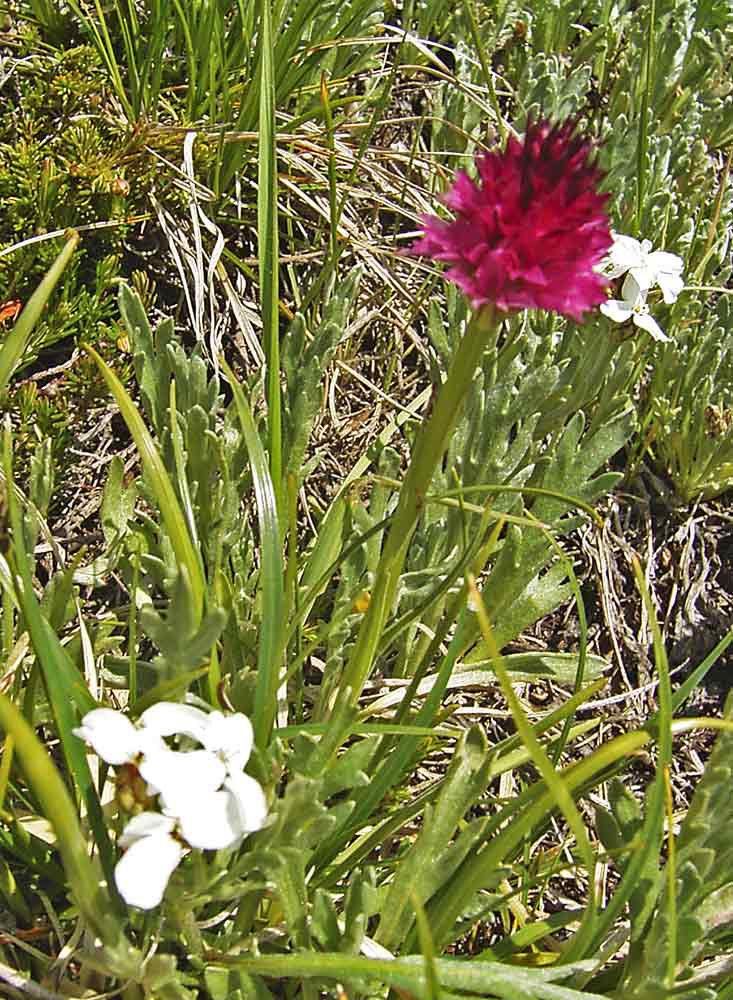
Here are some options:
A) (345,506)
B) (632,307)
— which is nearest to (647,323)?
(632,307)

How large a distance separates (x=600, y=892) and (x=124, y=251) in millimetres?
1664

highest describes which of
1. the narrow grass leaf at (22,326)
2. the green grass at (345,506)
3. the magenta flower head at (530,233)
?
the magenta flower head at (530,233)

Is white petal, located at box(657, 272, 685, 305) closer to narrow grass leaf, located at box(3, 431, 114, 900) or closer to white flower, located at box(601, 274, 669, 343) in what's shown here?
white flower, located at box(601, 274, 669, 343)

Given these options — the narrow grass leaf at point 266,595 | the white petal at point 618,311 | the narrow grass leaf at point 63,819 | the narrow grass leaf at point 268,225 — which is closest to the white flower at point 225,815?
the narrow grass leaf at point 63,819

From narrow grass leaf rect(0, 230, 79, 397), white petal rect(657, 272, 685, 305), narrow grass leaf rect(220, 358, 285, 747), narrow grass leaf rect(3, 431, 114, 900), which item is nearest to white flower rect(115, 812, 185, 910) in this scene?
narrow grass leaf rect(3, 431, 114, 900)

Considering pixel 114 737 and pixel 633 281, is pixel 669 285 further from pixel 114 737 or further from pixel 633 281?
pixel 114 737

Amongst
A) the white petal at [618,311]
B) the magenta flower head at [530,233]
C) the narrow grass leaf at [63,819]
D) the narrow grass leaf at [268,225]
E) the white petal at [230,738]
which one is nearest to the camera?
the narrow grass leaf at [63,819]

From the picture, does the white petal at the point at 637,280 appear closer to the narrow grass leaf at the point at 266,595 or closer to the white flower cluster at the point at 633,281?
the white flower cluster at the point at 633,281

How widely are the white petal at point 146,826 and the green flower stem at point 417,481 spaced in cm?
29

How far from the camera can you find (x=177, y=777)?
115 centimetres

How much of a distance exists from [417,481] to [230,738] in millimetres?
362

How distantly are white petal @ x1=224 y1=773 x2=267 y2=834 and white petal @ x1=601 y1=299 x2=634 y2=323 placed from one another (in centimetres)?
118

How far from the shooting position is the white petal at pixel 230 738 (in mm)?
1202

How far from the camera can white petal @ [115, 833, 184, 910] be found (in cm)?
114
